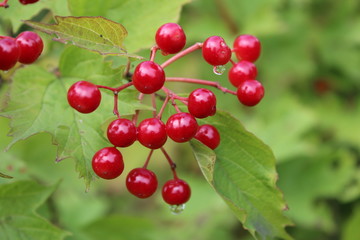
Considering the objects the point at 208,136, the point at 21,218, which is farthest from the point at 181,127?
the point at 21,218

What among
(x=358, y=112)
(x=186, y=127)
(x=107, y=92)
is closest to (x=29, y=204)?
(x=107, y=92)

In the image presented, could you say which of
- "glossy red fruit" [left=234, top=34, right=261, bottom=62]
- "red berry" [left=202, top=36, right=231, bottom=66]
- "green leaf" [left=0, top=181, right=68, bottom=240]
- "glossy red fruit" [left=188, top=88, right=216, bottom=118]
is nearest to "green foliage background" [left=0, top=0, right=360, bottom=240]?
"green leaf" [left=0, top=181, right=68, bottom=240]

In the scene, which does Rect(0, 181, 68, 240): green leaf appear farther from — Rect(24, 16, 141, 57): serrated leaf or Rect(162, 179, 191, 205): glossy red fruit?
Rect(24, 16, 141, 57): serrated leaf

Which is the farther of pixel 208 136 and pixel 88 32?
pixel 208 136

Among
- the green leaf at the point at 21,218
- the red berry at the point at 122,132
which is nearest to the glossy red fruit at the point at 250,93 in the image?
the red berry at the point at 122,132

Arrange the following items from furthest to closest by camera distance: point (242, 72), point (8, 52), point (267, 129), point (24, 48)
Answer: point (267, 129) < point (242, 72) < point (24, 48) < point (8, 52)

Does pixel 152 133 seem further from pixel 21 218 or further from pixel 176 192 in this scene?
pixel 21 218

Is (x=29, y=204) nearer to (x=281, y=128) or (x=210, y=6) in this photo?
(x=281, y=128)
